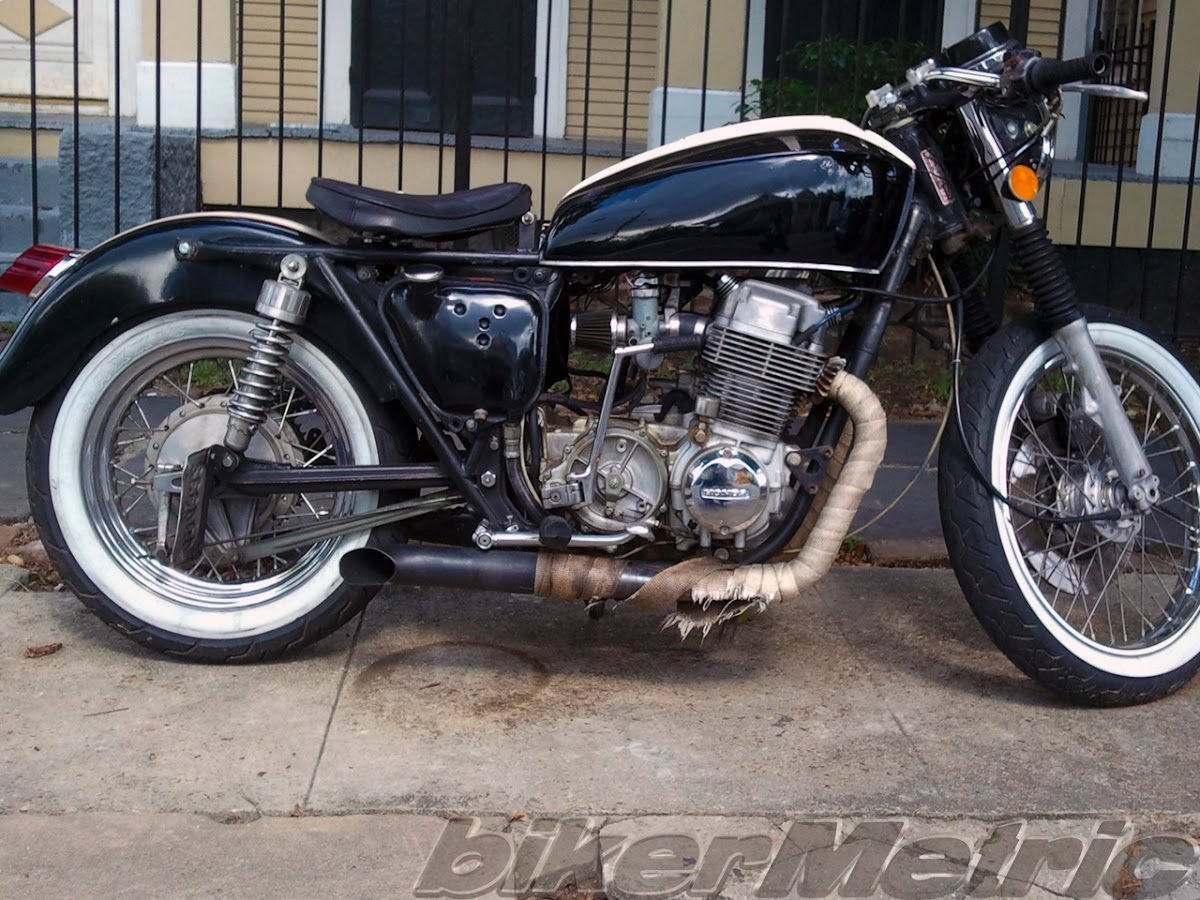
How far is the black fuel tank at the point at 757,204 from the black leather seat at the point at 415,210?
203mm

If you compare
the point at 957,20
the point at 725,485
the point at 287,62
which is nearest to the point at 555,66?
the point at 287,62

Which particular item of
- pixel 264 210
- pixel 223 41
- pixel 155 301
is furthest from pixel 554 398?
pixel 223 41

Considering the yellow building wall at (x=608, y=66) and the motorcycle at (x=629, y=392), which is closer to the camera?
the motorcycle at (x=629, y=392)

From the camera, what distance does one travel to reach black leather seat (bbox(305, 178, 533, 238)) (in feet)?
11.0

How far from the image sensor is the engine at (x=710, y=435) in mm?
3312

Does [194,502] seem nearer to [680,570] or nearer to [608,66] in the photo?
[680,570]

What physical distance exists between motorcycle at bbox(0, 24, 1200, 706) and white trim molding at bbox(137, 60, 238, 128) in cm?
484

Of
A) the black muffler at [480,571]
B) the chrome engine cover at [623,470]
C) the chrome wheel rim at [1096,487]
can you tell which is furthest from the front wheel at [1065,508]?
the black muffler at [480,571]

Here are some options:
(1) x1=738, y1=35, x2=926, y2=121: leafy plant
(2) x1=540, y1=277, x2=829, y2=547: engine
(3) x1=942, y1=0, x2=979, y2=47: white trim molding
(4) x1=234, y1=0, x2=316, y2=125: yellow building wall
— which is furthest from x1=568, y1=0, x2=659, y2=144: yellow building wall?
(2) x1=540, y1=277, x2=829, y2=547: engine

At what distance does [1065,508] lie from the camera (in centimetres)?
358

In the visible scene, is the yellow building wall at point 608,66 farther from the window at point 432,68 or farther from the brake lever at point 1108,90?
the brake lever at point 1108,90

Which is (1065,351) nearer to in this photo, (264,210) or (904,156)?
(904,156)

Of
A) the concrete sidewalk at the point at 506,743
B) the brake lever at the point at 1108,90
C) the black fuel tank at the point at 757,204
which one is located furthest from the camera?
the brake lever at the point at 1108,90

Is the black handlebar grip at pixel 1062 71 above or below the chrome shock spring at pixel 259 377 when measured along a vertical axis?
above
